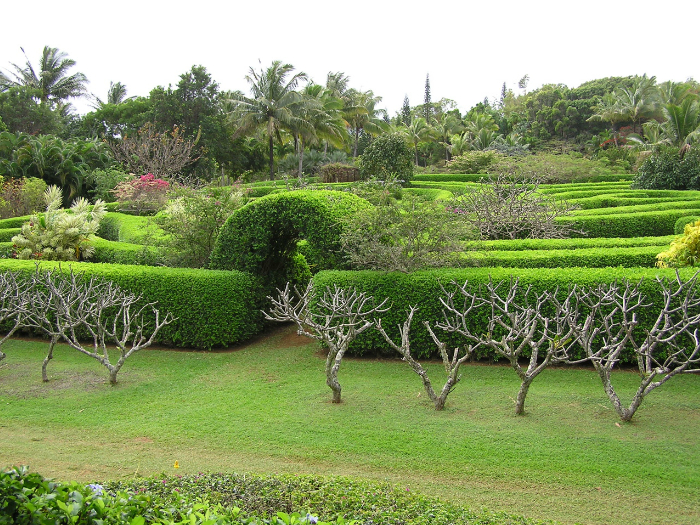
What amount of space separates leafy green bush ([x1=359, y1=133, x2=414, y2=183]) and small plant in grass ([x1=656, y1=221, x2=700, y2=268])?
18.0 metres

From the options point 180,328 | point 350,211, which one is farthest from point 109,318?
point 350,211

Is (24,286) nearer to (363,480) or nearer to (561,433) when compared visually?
(363,480)

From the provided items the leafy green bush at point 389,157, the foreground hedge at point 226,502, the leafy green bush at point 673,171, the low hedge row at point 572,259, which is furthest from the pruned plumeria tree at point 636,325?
the leafy green bush at point 389,157

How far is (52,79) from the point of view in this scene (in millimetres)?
46125

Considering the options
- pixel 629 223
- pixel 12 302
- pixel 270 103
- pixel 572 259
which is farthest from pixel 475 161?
pixel 12 302

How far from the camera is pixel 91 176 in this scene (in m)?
27.1

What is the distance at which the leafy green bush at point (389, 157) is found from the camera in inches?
1051

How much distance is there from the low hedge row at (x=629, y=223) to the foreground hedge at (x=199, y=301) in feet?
27.2

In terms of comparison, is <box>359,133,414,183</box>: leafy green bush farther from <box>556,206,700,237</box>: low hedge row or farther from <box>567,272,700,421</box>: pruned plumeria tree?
<box>567,272,700,421</box>: pruned plumeria tree

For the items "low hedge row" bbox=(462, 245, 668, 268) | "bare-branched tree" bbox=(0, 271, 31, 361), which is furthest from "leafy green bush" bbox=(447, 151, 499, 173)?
"bare-branched tree" bbox=(0, 271, 31, 361)

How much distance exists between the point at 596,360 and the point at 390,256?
12.7 feet

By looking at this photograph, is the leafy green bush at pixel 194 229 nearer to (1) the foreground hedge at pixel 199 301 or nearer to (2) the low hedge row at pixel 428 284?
(1) the foreground hedge at pixel 199 301

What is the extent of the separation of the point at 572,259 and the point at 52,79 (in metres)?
48.6

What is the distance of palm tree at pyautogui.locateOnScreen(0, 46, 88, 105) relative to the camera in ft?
147
